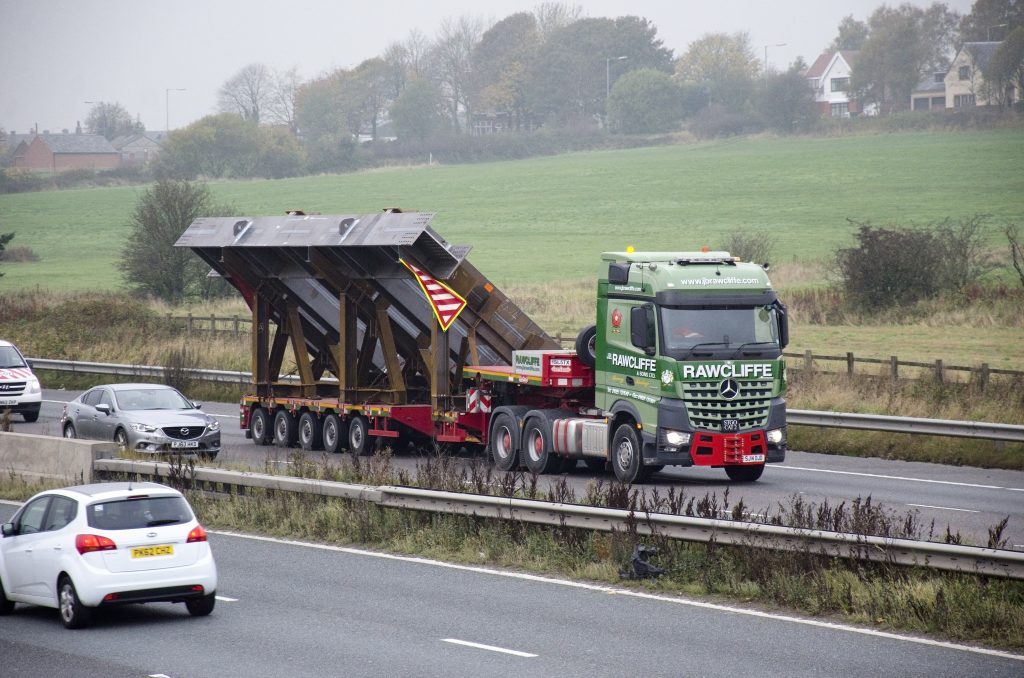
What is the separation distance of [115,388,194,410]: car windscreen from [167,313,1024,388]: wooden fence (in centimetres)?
832

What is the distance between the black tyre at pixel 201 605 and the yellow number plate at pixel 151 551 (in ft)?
1.79

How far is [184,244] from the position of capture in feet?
86.9

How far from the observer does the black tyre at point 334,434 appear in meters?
25.4

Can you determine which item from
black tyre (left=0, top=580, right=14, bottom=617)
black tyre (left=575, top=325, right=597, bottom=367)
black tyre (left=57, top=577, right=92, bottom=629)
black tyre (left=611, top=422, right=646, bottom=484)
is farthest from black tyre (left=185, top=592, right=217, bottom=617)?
black tyre (left=575, top=325, right=597, bottom=367)

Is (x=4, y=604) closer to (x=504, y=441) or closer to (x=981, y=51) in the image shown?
(x=504, y=441)

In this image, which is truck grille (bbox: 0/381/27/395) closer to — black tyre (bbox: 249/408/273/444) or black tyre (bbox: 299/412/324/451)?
black tyre (bbox: 249/408/273/444)

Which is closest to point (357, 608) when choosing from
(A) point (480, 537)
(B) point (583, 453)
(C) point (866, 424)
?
(A) point (480, 537)

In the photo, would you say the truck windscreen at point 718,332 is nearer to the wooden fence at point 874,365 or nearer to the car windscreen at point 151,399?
the wooden fence at point 874,365

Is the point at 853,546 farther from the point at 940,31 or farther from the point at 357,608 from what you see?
the point at 940,31

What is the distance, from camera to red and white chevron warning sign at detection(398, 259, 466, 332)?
23094mm

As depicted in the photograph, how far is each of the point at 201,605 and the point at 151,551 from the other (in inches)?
29.6

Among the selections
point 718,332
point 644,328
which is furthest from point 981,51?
point 644,328

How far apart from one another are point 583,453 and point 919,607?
32.5 feet

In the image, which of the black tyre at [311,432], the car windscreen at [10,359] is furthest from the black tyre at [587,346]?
the car windscreen at [10,359]
